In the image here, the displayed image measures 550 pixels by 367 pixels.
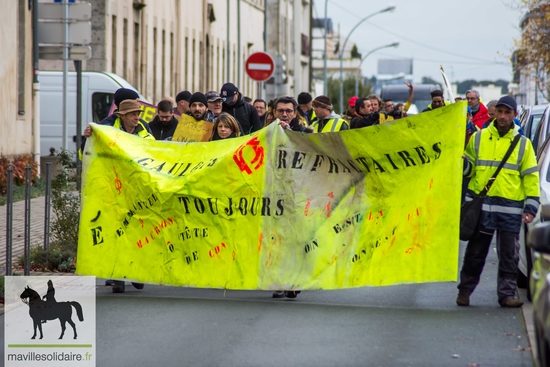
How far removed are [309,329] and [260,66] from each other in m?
16.5

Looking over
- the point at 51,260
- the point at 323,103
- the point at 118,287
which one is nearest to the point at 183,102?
the point at 323,103

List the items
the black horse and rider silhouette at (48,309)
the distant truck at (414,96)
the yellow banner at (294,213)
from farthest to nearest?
the distant truck at (414,96), the yellow banner at (294,213), the black horse and rider silhouette at (48,309)

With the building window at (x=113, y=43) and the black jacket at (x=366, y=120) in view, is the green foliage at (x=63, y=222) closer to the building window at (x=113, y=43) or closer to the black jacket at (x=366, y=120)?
the black jacket at (x=366, y=120)

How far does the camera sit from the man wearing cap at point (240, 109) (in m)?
14.6

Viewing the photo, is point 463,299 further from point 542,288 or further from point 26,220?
point 542,288

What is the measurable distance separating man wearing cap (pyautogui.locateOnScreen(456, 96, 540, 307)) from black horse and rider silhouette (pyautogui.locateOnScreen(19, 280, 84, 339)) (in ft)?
11.9

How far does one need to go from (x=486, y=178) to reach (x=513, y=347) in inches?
82.0

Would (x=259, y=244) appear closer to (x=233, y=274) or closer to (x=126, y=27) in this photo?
(x=233, y=274)

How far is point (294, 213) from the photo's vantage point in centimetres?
999

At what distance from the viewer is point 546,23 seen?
38.7m

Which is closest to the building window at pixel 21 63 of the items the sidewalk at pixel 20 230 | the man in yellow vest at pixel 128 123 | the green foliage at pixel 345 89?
the sidewalk at pixel 20 230

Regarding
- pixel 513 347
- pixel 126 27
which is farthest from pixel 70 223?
pixel 126 27

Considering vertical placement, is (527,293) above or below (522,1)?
below

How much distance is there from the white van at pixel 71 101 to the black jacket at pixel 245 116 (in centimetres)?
962
